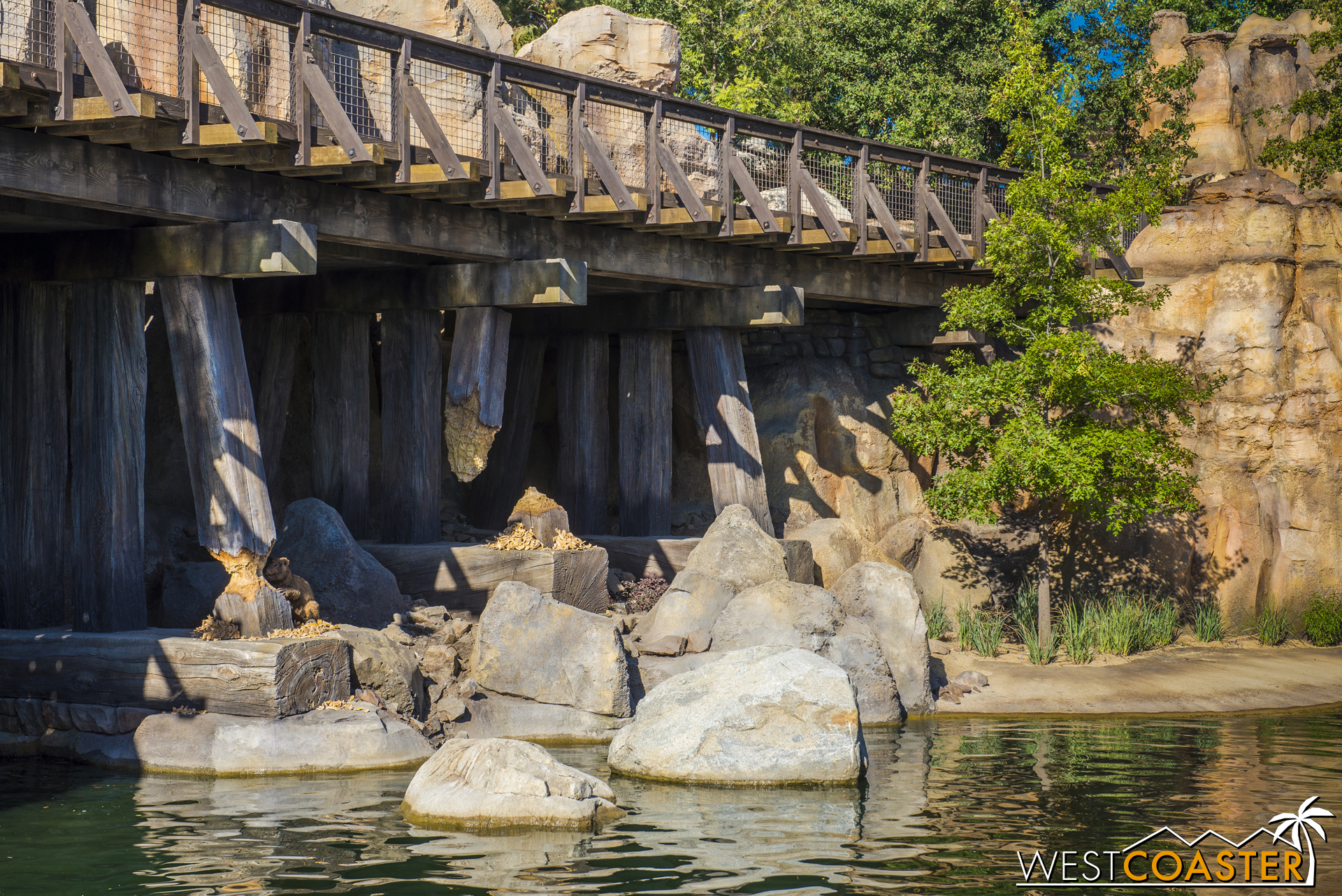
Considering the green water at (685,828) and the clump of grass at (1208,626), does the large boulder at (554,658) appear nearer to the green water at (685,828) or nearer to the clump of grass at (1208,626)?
the green water at (685,828)

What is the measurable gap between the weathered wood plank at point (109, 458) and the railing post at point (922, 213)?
28.8 feet

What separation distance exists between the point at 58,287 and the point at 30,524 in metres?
2.04

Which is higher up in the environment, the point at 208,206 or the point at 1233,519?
the point at 208,206

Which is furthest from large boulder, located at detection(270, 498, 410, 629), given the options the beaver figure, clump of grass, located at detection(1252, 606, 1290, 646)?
clump of grass, located at detection(1252, 606, 1290, 646)

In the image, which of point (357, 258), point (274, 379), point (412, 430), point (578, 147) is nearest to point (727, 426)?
point (412, 430)

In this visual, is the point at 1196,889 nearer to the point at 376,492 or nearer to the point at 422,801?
the point at 422,801

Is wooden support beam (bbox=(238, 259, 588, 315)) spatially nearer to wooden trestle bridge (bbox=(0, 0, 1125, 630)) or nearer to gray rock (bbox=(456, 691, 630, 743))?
wooden trestle bridge (bbox=(0, 0, 1125, 630))

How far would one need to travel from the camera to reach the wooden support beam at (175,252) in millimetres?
10727

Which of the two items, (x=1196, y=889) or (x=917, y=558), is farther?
(x=917, y=558)

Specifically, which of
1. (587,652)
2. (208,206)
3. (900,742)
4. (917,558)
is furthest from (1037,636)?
(208,206)

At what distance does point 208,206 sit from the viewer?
10719 millimetres

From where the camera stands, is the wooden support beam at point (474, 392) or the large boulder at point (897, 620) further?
the large boulder at point (897, 620)

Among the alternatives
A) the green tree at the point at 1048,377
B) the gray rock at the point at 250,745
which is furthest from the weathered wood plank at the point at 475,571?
the green tree at the point at 1048,377

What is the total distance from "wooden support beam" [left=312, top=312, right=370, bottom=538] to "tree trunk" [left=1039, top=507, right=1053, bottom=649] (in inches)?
296
